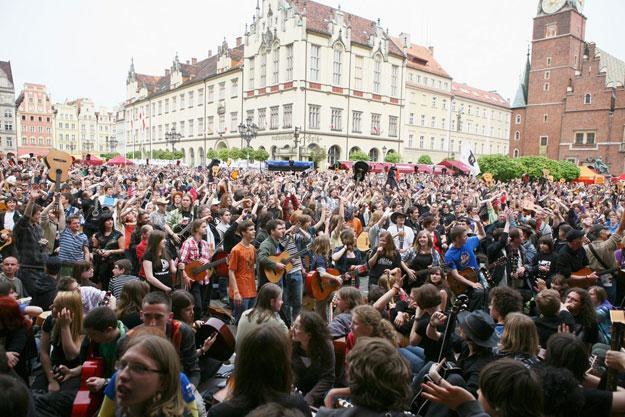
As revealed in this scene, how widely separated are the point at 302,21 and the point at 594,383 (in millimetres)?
49842

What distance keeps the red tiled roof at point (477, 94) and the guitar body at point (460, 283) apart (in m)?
74.4

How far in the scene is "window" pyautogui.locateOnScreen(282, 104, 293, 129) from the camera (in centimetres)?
4983

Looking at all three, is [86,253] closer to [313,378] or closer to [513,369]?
[313,378]

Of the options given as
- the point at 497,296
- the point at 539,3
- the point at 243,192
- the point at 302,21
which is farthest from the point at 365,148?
the point at 497,296

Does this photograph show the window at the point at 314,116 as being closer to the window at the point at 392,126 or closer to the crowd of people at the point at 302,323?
the window at the point at 392,126

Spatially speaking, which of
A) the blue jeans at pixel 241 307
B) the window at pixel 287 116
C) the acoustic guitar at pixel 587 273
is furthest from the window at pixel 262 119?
the acoustic guitar at pixel 587 273

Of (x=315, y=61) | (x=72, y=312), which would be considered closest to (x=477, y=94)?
(x=315, y=61)

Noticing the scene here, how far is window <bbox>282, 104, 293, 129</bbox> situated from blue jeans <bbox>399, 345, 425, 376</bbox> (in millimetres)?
46856

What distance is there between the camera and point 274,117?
52312mm

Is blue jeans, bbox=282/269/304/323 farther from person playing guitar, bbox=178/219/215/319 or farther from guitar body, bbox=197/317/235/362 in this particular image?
guitar body, bbox=197/317/235/362

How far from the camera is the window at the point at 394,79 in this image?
5676 centimetres

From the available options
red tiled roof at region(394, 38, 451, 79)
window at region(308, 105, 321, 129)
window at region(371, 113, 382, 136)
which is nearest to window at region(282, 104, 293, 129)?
window at region(308, 105, 321, 129)

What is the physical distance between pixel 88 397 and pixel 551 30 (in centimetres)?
7650

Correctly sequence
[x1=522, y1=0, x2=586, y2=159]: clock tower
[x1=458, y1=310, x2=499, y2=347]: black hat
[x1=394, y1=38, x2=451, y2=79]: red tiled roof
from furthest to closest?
[x1=394, y1=38, x2=451, y2=79]: red tiled roof, [x1=522, y1=0, x2=586, y2=159]: clock tower, [x1=458, y1=310, x2=499, y2=347]: black hat
